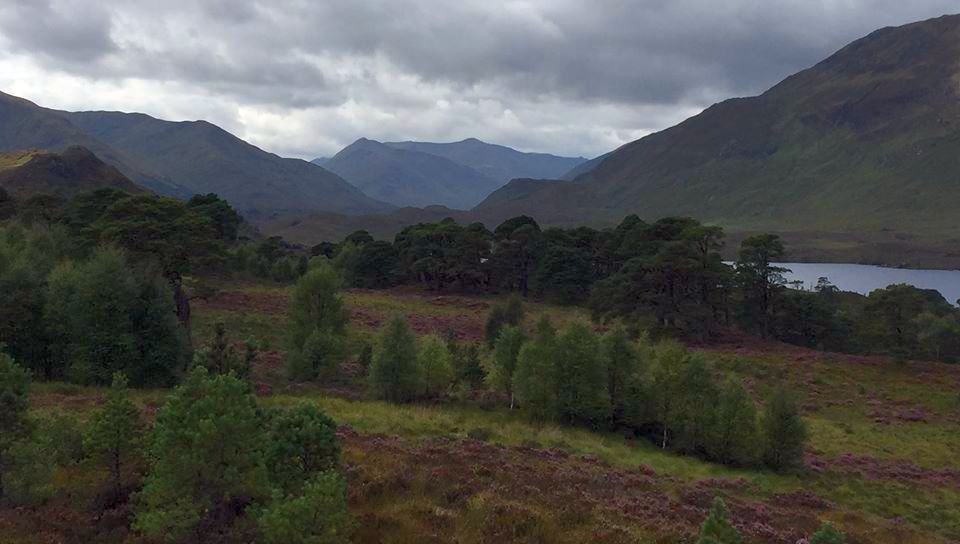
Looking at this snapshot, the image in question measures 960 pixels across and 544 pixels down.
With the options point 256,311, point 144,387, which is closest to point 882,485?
point 144,387

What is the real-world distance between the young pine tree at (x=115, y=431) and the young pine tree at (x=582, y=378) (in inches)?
782

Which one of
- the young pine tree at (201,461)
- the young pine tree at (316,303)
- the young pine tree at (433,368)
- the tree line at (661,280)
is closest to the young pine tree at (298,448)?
the young pine tree at (201,461)

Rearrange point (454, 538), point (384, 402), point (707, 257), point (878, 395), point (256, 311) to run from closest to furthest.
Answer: point (454, 538)
point (384, 402)
point (878, 395)
point (256, 311)
point (707, 257)

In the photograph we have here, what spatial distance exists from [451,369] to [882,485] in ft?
67.9

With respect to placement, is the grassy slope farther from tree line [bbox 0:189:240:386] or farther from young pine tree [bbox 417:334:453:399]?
tree line [bbox 0:189:240:386]

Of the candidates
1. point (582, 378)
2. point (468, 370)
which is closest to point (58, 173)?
point (468, 370)

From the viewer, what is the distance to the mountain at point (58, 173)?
517ft

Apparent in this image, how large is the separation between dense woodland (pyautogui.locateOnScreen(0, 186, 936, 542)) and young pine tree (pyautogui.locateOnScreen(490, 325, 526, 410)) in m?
0.08

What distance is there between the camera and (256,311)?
56.3 metres

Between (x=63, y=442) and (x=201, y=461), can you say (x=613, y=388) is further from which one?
(x=201, y=461)

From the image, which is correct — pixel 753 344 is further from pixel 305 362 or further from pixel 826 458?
pixel 305 362

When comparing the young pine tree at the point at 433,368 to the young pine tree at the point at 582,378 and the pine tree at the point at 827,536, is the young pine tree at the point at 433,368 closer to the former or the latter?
the young pine tree at the point at 582,378

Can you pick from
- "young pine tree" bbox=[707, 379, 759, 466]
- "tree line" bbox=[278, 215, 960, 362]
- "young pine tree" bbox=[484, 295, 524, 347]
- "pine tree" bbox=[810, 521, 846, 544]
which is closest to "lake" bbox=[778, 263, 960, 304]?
"tree line" bbox=[278, 215, 960, 362]

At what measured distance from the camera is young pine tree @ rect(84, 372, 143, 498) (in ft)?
39.2
